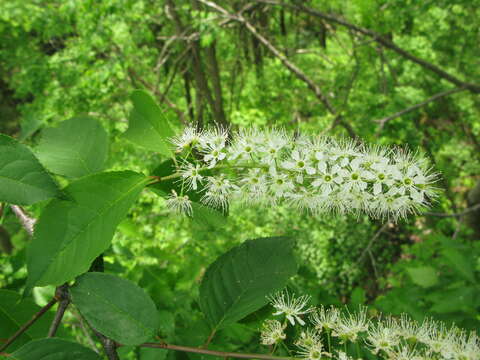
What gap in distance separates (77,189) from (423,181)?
923mm

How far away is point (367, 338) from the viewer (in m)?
0.89

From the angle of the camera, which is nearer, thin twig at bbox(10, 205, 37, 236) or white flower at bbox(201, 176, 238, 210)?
thin twig at bbox(10, 205, 37, 236)

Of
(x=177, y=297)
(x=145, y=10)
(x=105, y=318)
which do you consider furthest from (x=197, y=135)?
(x=145, y=10)

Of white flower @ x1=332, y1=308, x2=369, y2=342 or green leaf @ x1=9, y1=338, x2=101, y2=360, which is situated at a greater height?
white flower @ x1=332, y1=308, x2=369, y2=342

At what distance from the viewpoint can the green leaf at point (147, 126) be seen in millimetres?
1023

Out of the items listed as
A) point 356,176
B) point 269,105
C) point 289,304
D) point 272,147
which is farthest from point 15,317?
point 269,105

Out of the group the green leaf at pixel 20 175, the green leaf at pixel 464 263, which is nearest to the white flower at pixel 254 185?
the green leaf at pixel 20 175

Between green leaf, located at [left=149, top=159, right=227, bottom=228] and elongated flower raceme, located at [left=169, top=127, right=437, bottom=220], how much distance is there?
0.03m

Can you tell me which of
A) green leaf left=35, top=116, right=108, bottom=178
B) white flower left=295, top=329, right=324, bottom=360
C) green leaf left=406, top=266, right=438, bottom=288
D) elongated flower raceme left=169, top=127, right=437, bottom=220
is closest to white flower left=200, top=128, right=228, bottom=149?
elongated flower raceme left=169, top=127, right=437, bottom=220

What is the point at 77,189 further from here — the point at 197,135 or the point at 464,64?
the point at 464,64

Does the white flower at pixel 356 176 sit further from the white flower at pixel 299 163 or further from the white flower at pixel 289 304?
the white flower at pixel 289 304

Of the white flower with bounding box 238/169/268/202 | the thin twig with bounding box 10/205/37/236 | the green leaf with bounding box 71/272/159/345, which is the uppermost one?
the white flower with bounding box 238/169/268/202

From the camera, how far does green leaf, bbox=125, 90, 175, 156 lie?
1.02 m

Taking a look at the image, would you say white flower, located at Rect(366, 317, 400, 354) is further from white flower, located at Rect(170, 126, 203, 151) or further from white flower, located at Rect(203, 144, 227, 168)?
white flower, located at Rect(170, 126, 203, 151)
